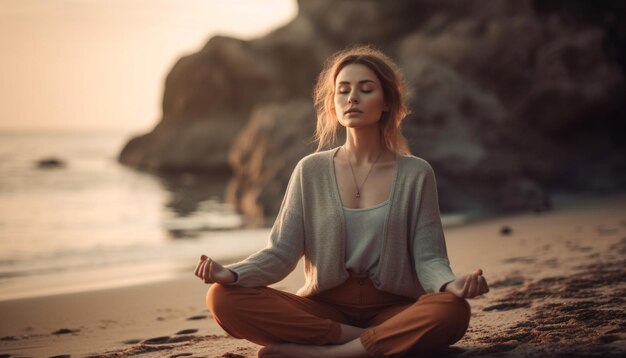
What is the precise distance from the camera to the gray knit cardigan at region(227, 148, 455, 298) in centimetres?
336

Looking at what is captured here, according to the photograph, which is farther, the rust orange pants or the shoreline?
the shoreline

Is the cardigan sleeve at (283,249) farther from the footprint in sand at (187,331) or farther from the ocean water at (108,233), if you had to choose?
the ocean water at (108,233)

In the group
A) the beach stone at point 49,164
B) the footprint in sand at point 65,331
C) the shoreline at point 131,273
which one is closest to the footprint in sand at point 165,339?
the footprint in sand at point 65,331

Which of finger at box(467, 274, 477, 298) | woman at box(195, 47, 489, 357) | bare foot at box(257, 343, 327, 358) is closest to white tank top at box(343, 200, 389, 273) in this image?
woman at box(195, 47, 489, 357)

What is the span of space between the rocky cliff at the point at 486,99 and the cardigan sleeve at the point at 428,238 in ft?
20.4

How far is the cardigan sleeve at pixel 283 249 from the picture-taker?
3.35 m

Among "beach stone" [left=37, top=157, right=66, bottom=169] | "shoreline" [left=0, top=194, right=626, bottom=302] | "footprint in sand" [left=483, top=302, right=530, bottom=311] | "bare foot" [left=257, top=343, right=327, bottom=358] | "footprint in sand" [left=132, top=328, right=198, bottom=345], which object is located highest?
"beach stone" [left=37, top=157, right=66, bottom=169]

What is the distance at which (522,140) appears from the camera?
36.4 feet

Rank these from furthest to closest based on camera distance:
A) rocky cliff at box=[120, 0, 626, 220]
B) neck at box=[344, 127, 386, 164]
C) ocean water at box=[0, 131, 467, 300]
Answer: rocky cliff at box=[120, 0, 626, 220] → ocean water at box=[0, 131, 467, 300] → neck at box=[344, 127, 386, 164]

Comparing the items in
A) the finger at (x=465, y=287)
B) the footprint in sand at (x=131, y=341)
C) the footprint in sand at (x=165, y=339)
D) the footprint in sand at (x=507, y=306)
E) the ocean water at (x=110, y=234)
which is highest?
the ocean water at (x=110, y=234)

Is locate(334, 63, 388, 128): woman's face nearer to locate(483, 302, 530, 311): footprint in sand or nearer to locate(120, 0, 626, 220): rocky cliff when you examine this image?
locate(483, 302, 530, 311): footprint in sand

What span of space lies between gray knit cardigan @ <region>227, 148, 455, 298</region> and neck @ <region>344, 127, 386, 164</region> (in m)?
0.14

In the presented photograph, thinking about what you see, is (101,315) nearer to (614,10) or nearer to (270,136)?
(270,136)

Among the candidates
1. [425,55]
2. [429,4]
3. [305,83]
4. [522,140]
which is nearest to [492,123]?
[522,140]
